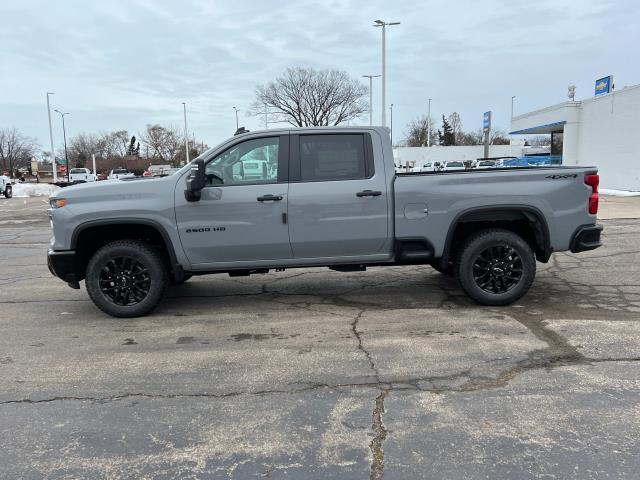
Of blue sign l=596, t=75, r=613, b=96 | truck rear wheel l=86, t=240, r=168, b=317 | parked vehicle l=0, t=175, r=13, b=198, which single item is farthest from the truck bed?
parked vehicle l=0, t=175, r=13, b=198

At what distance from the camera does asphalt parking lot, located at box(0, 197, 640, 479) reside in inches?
116

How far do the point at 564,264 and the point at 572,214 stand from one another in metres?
2.90

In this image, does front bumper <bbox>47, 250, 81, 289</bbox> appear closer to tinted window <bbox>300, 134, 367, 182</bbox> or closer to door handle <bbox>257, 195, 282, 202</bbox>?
door handle <bbox>257, 195, 282, 202</bbox>

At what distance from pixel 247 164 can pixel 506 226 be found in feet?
9.99

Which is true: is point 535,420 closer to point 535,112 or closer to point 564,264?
point 564,264

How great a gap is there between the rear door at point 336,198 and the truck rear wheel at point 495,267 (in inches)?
38.0

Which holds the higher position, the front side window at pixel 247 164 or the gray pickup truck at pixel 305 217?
the front side window at pixel 247 164

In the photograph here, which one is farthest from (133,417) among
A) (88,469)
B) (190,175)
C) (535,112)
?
(535,112)

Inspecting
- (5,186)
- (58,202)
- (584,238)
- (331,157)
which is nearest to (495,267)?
(584,238)

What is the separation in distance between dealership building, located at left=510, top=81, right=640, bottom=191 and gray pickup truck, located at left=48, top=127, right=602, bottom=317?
2343 cm

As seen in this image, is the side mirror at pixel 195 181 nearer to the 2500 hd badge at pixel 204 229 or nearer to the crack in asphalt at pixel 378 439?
the 2500 hd badge at pixel 204 229

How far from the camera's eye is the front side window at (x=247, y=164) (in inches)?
215

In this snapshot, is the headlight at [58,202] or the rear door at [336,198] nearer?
the headlight at [58,202]

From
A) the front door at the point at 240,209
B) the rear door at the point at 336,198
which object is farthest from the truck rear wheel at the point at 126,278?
the rear door at the point at 336,198
